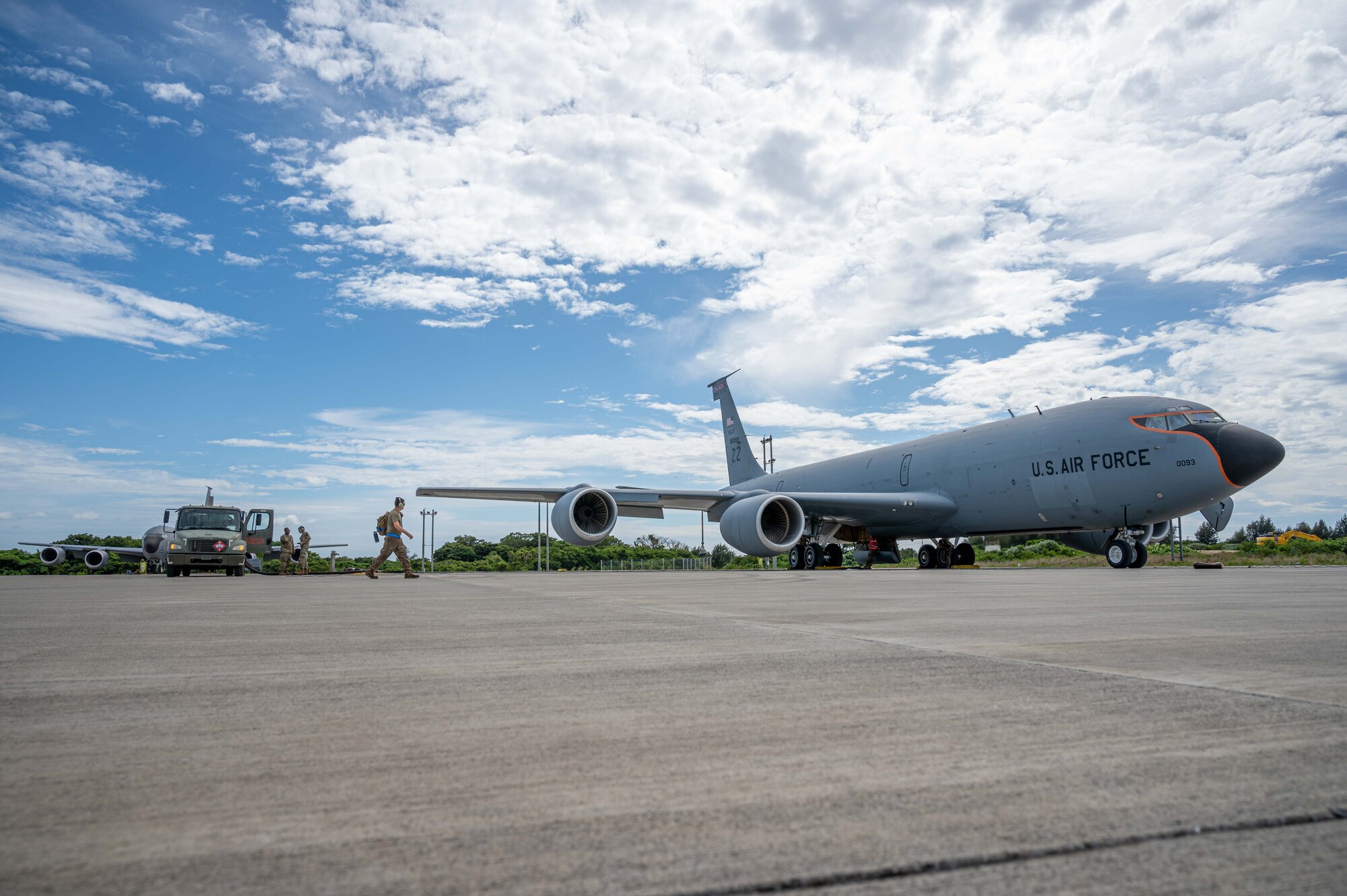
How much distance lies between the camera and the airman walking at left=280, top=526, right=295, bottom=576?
1811 centimetres

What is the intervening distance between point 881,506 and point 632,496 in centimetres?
636

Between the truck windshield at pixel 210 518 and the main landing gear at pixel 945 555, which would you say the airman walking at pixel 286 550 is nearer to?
the truck windshield at pixel 210 518

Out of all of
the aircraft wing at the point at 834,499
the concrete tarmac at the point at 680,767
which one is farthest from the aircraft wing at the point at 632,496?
the concrete tarmac at the point at 680,767

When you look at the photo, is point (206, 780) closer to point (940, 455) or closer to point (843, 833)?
point (843, 833)

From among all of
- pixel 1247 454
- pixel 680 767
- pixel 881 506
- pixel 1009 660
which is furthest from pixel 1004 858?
pixel 881 506

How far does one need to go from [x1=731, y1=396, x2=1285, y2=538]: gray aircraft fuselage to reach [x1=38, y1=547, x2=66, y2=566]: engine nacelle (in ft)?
88.3

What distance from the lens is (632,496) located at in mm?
20719

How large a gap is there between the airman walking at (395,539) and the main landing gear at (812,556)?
10.8 m

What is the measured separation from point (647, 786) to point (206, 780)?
76 centimetres

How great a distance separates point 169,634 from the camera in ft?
12.6

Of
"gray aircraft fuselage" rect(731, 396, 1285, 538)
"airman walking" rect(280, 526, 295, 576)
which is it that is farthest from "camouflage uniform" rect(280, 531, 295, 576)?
"gray aircraft fuselage" rect(731, 396, 1285, 538)

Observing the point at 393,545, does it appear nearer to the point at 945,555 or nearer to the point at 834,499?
the point at 834,499

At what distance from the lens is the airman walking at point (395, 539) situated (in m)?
13.2

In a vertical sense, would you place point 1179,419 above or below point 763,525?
above
